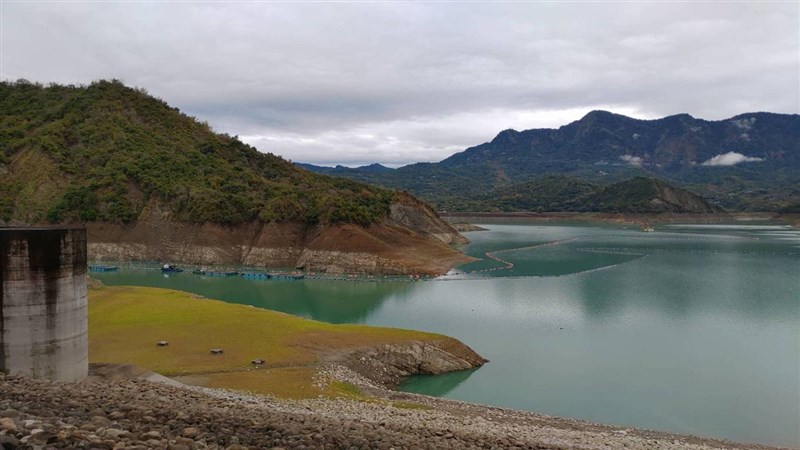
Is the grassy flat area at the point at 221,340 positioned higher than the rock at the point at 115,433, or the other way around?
the rock at the point at 115,433

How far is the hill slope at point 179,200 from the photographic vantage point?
8150cm

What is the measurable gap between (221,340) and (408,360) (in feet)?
31.3

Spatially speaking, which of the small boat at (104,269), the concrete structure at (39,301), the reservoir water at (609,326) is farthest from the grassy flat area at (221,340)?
the small boat at (104,269)

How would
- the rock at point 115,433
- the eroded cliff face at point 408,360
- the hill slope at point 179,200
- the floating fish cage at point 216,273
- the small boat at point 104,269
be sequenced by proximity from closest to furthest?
1. the rock at point 115,433
2. the eroded cliff face at point 408,360
3. the floating fish cage at point 216,273
4. the small boat at point 104,269
5. the hill slope at point 179,200

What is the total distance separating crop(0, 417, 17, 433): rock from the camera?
826cm

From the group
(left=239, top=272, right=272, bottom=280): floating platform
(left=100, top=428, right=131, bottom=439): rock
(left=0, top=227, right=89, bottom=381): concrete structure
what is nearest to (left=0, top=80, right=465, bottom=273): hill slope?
(left=239, top=272, right=272, bottom=280): floating platform

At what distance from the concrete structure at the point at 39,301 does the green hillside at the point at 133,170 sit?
211 feet

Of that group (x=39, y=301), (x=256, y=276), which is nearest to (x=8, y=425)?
(x=39, y=301)

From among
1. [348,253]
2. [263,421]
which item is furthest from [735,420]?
[348,253]

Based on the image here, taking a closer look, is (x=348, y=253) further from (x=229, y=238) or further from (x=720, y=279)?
(x=720, y=279)

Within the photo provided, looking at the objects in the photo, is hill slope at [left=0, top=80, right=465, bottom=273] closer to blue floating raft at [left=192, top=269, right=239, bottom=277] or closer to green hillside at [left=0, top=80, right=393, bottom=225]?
green hillside at [left=0, top=80, right=393, bottom=225]

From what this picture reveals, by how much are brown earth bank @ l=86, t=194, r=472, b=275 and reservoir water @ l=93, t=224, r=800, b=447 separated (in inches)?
277

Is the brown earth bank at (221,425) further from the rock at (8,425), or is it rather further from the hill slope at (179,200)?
the hill slope at (179,200)

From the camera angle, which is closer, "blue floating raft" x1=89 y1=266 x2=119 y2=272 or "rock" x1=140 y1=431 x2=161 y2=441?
"rock" x1=140 y1=431 x2=161 y2=441
